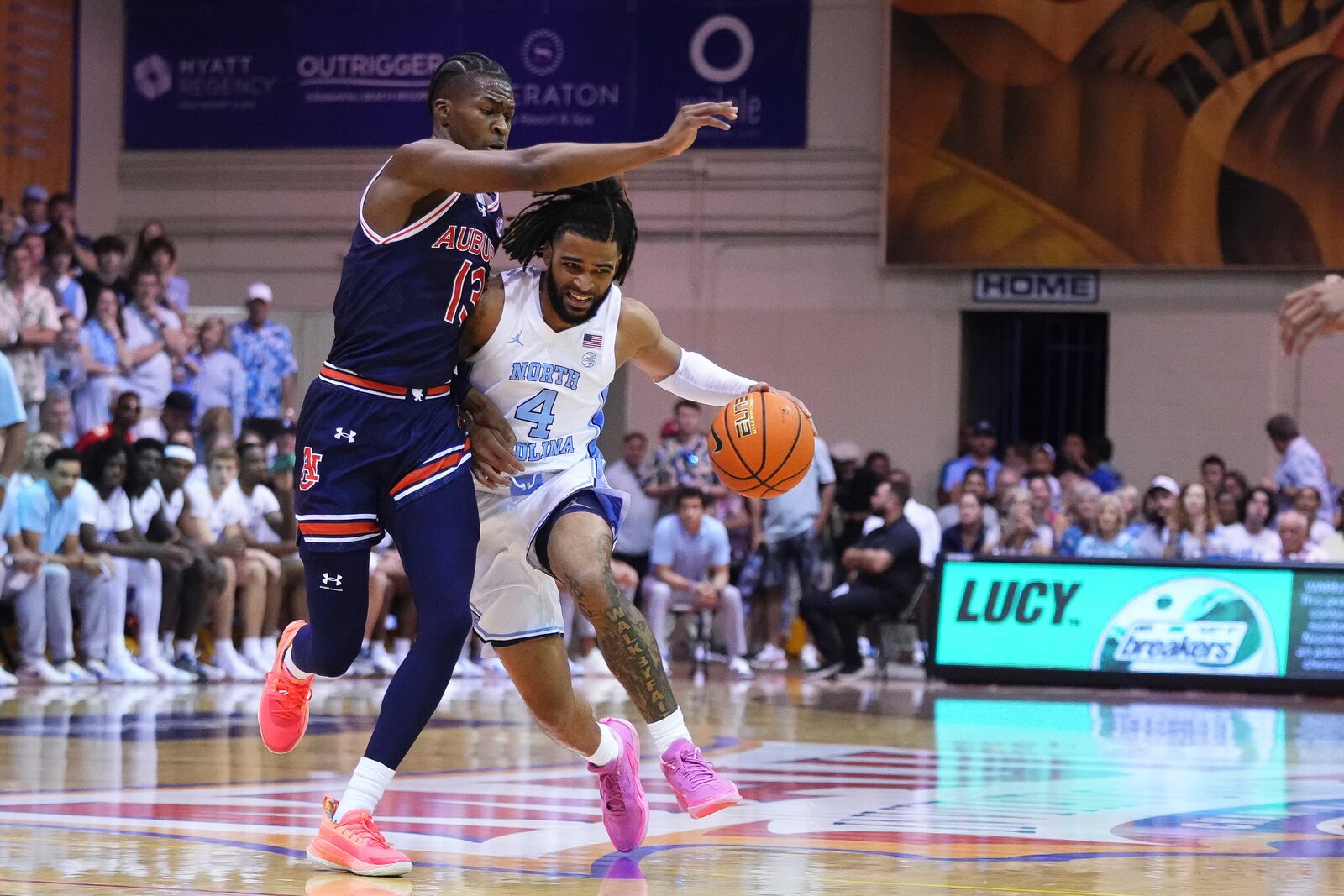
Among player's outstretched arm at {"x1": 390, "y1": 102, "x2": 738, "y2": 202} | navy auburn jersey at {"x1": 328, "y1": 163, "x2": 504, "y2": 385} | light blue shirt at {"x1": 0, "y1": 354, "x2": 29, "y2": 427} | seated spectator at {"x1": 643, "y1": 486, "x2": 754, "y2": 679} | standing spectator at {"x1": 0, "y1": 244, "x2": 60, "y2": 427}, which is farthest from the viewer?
→ seated spectator at {"x1": 643, "y1": 486, "x2": 754, "y2": 679}

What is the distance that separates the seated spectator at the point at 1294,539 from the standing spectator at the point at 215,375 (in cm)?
749

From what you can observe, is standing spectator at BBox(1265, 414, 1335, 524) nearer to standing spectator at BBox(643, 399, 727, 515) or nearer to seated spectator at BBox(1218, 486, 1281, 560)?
seated spectator at BBox(1218, 486, 1281, 560)

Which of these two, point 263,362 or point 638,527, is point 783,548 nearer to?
point 638,527

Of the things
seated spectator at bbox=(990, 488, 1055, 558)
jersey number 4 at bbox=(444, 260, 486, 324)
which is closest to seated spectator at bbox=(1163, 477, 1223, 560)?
seated spectator at bbox=(990, 488, 1055, 558)

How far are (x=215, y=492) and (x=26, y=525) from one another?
5.17 feet

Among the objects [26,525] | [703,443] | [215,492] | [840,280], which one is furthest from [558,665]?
[840,280]

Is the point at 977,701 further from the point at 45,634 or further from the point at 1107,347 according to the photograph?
the point at 1107,347

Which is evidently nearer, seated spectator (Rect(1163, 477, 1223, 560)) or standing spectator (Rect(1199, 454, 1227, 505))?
seated spectator (Rect(1163, 477, 1223, 560))

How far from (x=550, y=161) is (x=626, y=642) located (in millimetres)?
1300

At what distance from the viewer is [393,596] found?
1291cm

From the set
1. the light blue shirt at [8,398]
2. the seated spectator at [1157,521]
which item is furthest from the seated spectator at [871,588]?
the light blue shirt at [8,398]

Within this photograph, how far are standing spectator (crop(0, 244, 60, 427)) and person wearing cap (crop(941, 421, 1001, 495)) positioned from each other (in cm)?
810

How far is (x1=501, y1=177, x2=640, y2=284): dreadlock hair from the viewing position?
493cm

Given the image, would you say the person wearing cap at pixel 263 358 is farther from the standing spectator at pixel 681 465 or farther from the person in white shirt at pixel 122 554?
the standing spectator at pixel 681 465
